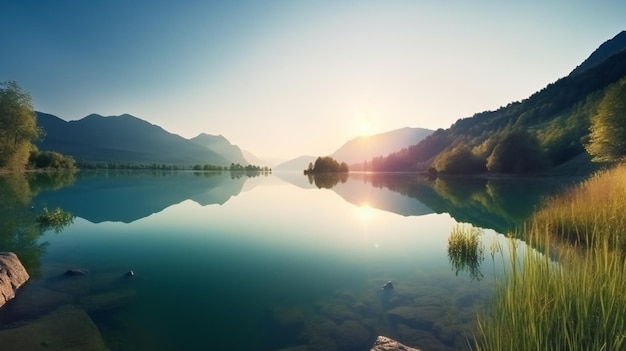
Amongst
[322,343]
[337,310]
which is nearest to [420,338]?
[322,343]

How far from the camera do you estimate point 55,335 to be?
27.7 feet

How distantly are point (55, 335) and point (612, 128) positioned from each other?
2806 inches

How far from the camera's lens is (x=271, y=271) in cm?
1473

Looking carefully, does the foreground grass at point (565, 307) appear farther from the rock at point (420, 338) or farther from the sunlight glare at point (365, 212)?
the sunlight glare at point (365, 212)

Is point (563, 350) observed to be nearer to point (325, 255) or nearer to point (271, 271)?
point (271, 271)

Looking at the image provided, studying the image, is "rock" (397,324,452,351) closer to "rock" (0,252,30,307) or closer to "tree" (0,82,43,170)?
"rock" (0,252,30,307)

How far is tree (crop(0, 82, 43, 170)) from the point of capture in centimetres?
7562

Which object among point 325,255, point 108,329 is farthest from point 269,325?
point 325,255

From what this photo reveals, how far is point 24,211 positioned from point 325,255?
25.9 meters

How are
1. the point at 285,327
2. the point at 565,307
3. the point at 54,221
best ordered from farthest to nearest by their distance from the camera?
the point at 54,221, the point at 285,327, the point at 565,307

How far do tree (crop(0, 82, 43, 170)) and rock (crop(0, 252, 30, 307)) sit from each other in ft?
282

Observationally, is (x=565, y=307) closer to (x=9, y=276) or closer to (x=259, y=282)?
(x=259, y=282)

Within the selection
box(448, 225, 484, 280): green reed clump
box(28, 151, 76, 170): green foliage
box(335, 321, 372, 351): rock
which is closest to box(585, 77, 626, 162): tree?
box(448, 225, 484, 280): green reed clump

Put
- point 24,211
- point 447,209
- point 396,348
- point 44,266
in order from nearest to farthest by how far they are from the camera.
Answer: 1. point 396,348
2. point 44,266
3. point 24,211
4. point 447,209
